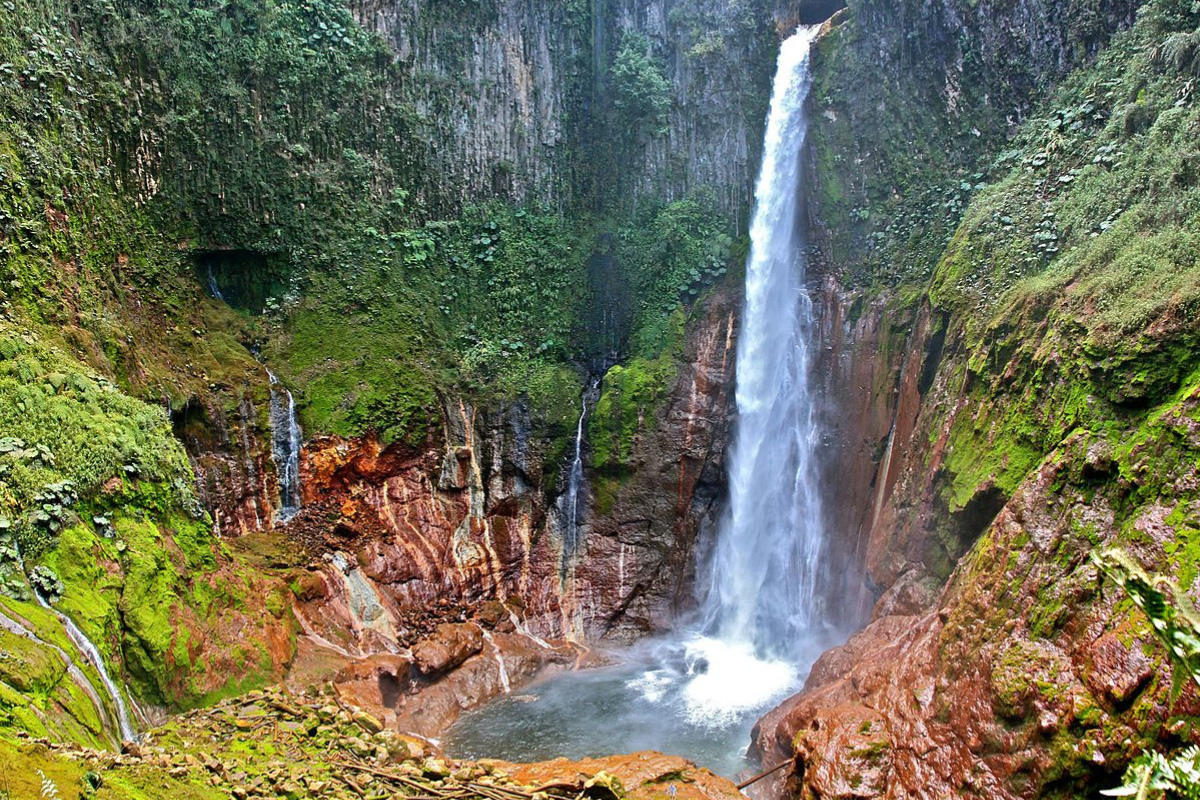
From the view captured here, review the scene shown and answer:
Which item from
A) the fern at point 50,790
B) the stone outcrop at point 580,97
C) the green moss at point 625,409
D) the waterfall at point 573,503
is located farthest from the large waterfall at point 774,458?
the fern at point 50,790

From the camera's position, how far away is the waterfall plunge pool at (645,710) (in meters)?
11.6

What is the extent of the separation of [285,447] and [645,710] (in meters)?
8.45

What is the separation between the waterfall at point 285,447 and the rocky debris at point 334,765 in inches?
219

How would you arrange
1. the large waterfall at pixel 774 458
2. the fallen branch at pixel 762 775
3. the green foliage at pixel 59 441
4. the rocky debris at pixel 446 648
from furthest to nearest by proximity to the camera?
1. the large waterfall at pixel 774 458
2. the rocky debris at pixel 446 648
3. the fallen branch at pixel 762 775
4. the green foliage at pixel 59 441

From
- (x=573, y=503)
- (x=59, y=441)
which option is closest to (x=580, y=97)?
(x=573, y=503)

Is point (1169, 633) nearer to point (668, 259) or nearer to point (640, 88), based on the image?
point (668, 259)

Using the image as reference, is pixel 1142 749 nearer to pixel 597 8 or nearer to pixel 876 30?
pixel 876 30

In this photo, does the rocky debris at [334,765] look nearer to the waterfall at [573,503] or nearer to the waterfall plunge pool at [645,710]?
the waterfall plunge pool at [645,710]

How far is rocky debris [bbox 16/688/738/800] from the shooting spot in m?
7.18

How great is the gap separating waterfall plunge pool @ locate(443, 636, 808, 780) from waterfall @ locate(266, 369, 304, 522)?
5428mm

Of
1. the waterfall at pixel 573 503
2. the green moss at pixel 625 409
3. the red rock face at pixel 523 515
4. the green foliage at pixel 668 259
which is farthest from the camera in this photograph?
the green foliage at pixel 668 259

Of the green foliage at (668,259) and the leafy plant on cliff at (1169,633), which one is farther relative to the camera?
the green foliage at (668,259)

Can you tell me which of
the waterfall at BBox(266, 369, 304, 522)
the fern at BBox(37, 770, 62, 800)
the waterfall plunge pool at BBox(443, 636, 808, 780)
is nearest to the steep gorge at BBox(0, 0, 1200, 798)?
the waterfall at BBox(266, 369, 304, 522)

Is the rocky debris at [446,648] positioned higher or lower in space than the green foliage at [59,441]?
lower
